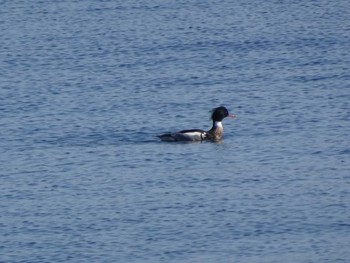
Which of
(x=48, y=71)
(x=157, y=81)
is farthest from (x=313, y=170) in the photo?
(x=48, y=71)

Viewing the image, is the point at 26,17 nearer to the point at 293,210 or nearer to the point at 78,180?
the point at 78,180

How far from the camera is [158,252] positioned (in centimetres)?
2775

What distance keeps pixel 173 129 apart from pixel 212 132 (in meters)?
1.20

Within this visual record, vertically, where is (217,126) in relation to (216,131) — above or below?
above

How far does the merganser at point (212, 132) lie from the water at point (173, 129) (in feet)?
0.88

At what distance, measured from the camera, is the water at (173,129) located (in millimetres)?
28953

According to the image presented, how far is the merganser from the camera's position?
38938 millimetres

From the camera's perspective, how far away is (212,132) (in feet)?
132

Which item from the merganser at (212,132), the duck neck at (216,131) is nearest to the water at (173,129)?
the merganser at (212,132)

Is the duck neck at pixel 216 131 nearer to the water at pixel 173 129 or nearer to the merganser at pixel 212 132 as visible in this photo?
the merganser at pixel 212 132

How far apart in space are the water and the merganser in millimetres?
269

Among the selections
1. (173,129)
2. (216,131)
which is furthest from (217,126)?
(173,129)

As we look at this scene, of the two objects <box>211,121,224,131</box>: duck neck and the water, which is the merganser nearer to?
<box>211,121,224,131</box>: duck neck

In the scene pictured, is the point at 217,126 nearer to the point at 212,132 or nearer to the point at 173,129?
the point at 212,132
